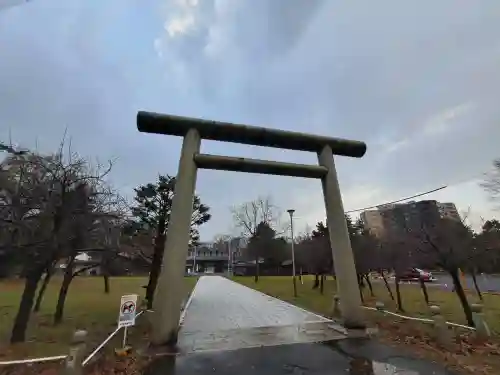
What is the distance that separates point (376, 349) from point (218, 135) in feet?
21.8

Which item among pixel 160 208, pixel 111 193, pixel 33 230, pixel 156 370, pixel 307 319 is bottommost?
pixel 156 370

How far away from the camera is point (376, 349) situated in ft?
22.0

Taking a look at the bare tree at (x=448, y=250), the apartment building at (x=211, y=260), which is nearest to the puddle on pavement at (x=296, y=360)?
the bare tree at (x=448, y=250)

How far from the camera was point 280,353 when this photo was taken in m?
6.59

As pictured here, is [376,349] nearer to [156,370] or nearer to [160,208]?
[156,370]

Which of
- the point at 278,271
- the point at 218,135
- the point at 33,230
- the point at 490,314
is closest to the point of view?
the point at 33,230

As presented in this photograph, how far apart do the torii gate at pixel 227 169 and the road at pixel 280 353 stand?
0.87 metres

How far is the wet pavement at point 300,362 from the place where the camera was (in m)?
5.41

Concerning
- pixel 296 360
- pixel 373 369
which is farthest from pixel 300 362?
pixel 373 369

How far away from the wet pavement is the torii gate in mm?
1440

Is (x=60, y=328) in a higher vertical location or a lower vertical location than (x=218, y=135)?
lower

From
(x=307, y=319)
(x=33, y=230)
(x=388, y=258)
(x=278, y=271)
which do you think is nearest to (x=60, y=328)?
(x=33, y=230)

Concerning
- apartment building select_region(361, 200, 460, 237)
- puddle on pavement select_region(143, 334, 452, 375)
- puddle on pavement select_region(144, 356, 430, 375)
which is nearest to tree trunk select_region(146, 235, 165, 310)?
puddle on pavement select_region(143, 334, 452, 375)

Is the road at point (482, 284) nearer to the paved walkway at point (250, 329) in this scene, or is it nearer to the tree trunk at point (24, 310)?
A: the paved walkway at point (250, 329)
